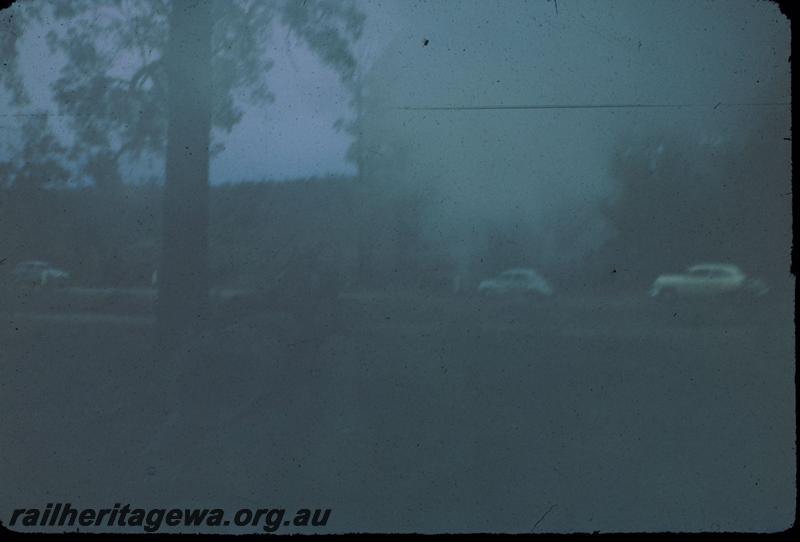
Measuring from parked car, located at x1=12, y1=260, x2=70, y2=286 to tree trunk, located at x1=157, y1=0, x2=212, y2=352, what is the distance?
28 centimetres

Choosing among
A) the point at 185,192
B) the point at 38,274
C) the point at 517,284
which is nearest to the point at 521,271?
the point at 517,284

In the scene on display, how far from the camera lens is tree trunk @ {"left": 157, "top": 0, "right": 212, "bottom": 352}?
5.02 feet

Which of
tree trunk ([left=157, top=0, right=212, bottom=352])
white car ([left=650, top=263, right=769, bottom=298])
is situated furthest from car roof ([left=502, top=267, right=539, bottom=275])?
tree trunk ([left=157, top=0, right=212, bottom=352])

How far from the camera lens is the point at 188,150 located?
5.07 feet

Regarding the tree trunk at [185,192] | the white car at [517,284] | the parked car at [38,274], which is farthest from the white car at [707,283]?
the parked car at [38,274]

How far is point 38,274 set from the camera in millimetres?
1564

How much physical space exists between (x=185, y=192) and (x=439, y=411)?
0.90m

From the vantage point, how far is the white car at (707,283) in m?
1.54

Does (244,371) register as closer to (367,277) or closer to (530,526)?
(367,277)

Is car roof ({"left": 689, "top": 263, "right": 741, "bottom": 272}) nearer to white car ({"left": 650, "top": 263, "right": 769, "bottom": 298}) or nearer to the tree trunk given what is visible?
white car ({"left": 650, "top": 263, "right": 769, "bottom": 298})

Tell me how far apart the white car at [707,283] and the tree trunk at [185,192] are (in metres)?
1.22

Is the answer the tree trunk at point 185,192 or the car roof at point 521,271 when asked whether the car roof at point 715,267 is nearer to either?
the car roof at point 521,271

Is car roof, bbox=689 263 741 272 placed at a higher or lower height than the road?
higher

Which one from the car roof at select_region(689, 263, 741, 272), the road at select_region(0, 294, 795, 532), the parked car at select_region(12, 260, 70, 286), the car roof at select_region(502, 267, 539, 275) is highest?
the car roof at select_region(689, 263, 741, 272)
